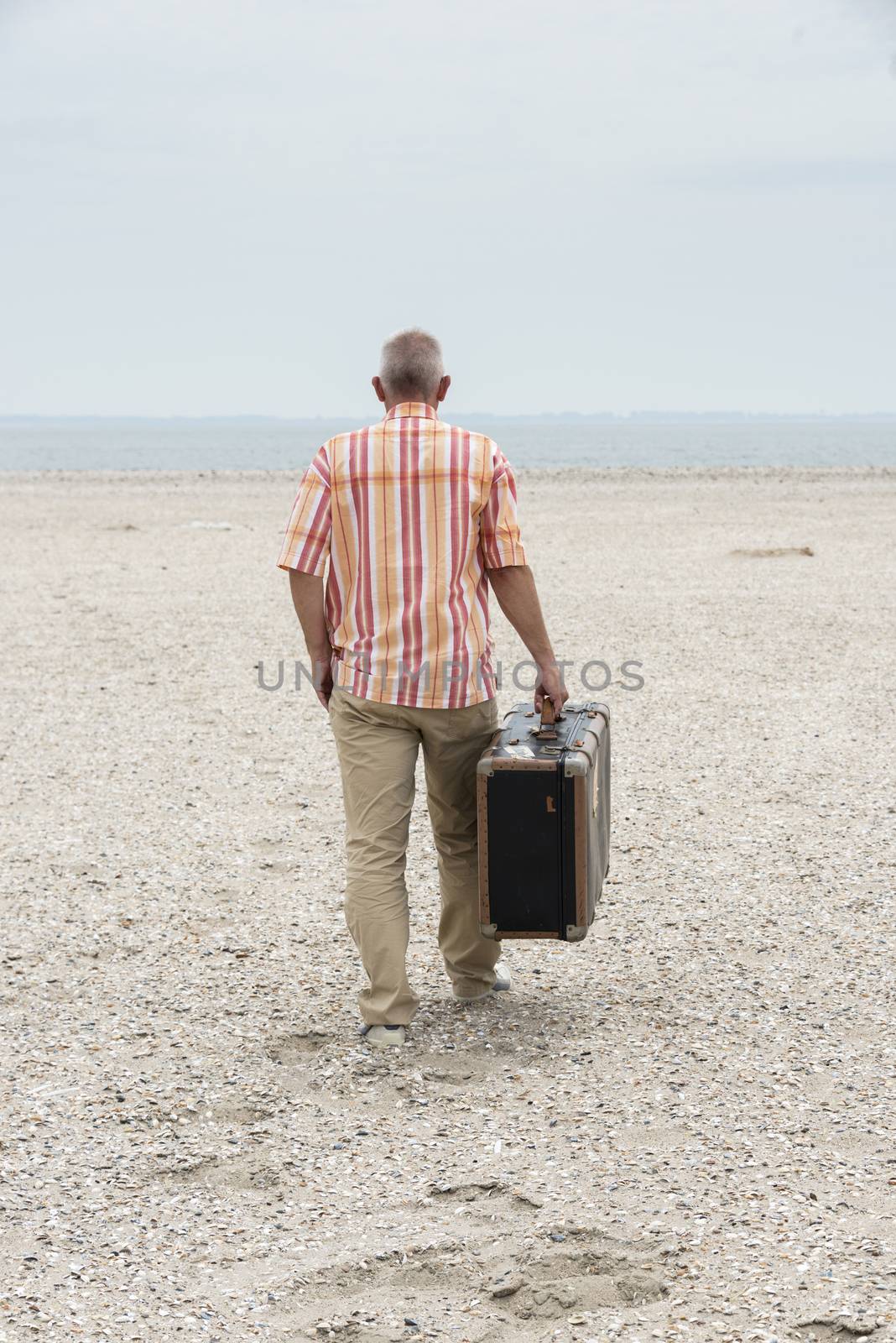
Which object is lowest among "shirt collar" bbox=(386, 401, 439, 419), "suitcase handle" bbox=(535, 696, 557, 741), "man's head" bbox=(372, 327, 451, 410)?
"suitcase handle" bbox=(535, 696, 557, 741)

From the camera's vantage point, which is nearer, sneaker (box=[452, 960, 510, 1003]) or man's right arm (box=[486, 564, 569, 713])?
man's right arm (box=[486, 564, 569, 713])

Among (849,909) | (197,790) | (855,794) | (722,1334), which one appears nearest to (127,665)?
(197,790)

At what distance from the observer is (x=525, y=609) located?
405cm

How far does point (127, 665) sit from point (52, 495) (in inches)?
916

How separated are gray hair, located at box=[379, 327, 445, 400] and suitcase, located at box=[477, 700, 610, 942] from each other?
39.6 inches

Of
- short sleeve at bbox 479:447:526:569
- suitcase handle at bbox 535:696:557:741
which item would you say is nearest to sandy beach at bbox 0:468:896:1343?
suitcase handle at bbox 535:696:557:741

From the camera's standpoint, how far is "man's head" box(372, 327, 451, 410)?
3930 millimetres

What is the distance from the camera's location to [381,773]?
4043mm

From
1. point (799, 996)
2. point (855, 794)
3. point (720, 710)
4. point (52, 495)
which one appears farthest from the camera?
point (52, 495)

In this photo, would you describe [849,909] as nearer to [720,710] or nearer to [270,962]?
[270,962]

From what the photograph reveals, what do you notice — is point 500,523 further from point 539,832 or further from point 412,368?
point 539,832

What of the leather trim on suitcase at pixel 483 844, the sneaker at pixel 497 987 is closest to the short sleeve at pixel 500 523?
the leather trim on suitcase at pixel 483 844

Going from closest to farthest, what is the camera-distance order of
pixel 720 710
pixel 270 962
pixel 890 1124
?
pixel 890 1124, pixel 270 962, pixel 720 710

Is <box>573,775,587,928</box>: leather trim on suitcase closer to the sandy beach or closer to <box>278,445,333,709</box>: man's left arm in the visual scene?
the sandy beach
